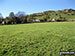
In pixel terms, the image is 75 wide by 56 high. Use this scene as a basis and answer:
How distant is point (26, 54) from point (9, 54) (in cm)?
135

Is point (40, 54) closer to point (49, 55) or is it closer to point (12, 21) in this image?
point (49, 55)

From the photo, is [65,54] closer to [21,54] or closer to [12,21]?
[21,54]

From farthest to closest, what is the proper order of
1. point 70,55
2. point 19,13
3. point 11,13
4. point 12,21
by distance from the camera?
point 19,13 < point 11,13 < point 12,21 < point 70,55

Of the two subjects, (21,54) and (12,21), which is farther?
(12,21)

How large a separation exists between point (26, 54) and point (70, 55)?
341cm

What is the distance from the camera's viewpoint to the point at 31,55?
5.06m

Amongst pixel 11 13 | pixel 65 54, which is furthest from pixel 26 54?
pixel 11 13

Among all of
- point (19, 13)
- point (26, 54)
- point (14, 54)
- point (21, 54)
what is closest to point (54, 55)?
point (26, 54)

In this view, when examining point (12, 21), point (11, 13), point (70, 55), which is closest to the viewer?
point (70, 55)

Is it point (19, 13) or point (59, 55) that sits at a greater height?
point (19, 13)

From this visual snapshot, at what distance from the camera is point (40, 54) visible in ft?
16.8

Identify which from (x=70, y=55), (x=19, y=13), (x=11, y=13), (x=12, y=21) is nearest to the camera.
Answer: (x=70, y=55)

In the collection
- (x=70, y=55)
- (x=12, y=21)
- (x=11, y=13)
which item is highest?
(x=11, y=13)

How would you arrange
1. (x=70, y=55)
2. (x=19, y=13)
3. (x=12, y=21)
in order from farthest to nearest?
(x=19, y=13) → (x=12, y=21) → (x=70, y=55)
